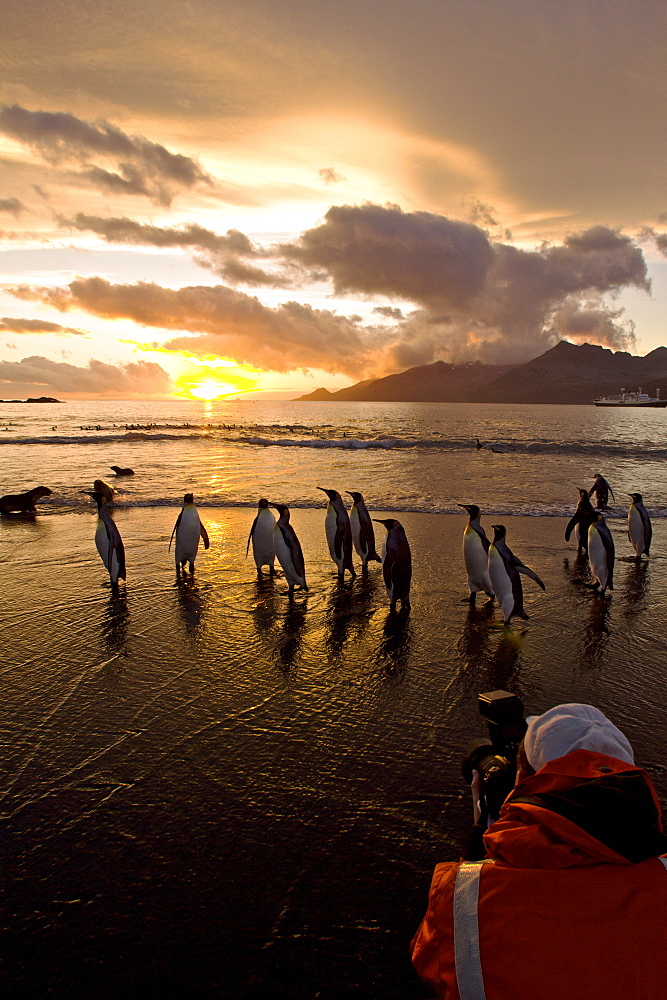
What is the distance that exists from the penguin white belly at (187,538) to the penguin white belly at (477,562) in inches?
153

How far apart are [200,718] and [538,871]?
3125 mm

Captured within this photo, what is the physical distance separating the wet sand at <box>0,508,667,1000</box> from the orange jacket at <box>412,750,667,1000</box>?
1.11 metres

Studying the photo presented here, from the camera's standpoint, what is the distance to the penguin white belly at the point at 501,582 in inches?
248

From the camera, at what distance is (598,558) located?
730 centimetres

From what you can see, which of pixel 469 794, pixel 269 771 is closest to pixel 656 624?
pixel 469 794

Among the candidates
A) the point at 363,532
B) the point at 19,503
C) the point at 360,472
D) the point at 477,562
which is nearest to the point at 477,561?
the point at 477,562

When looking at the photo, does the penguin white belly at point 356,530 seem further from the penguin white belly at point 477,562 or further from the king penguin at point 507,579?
the king penguin at point 507,579

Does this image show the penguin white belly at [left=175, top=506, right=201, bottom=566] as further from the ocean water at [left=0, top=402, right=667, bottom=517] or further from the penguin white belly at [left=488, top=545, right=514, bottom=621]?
the ocean water at [left=0, top=402, right=667, bottom=517]

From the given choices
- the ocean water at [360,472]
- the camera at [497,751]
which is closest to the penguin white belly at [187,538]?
the ocean water at [360,472]

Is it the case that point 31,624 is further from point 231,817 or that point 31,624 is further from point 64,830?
point 231,817

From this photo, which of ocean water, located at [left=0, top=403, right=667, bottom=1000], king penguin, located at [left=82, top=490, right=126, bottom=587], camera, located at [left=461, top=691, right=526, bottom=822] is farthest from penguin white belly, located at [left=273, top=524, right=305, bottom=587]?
camera, located at [left=461, top=691, right=526, bottom=822]

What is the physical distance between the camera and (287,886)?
2684 mm

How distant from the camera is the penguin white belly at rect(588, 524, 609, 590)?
23.8 feet

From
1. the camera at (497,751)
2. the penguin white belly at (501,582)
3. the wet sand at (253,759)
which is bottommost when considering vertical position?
the wet sand at (253,759)
